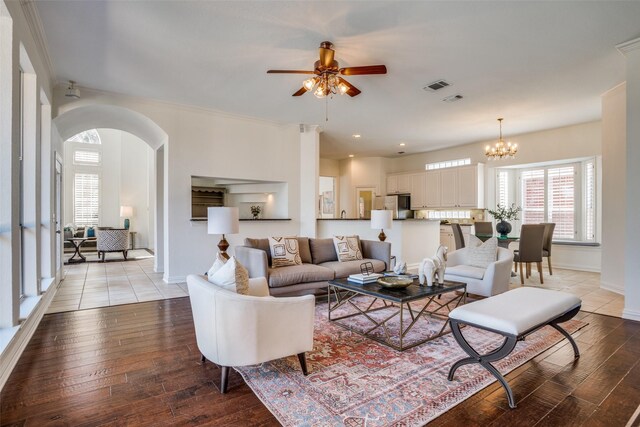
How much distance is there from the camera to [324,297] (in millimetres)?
4637

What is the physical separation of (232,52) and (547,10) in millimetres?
3047

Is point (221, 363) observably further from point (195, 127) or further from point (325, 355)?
point (195, 127)

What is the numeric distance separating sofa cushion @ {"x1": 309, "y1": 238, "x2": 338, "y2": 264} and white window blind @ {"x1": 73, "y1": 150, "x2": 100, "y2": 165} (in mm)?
9889

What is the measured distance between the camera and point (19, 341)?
272cm

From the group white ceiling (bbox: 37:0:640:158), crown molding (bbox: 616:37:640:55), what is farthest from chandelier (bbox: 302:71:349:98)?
crown molding (bbox: 616:37:640:55)

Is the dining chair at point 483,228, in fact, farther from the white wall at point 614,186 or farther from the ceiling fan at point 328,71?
the ceiling fan at point 328,71

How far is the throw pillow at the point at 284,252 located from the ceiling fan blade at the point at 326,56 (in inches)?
87.8

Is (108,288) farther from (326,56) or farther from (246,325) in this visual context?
(326,56)

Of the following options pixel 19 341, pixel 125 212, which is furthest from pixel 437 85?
pixel 125 212

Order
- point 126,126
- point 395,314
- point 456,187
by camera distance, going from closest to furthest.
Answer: point 395,314
point 126,126
point 456,187

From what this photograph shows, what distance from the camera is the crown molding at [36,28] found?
9.32ft

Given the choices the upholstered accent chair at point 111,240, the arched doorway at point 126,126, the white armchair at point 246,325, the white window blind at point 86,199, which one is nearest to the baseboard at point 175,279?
the arched doorway at point 126,126

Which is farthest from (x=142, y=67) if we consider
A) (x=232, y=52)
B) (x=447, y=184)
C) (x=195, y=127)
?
(x=447, y=184)

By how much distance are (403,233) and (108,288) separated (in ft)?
16.7
